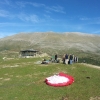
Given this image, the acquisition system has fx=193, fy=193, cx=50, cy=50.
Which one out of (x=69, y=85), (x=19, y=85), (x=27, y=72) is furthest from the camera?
(x=27, y=72)

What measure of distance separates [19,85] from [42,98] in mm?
7923

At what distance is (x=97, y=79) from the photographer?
32125 millimetres

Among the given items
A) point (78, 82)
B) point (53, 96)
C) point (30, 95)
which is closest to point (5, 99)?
point (30, 95)

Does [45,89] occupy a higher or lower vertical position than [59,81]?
lower

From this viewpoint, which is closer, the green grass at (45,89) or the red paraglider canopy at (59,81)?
the green grass at (45,89)

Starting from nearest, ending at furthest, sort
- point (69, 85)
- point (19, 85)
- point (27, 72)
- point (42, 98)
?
point (42, 98) → point (69, 85) → point (19, 85) → point (27, 72)

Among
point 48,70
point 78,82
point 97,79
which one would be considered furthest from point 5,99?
point 48,70

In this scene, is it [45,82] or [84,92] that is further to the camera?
[45,82]

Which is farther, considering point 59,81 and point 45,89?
point 59,81

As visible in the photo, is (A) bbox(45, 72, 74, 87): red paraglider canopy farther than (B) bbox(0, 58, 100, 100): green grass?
Yes

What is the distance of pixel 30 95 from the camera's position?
2617cm

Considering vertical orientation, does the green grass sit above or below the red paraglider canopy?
below

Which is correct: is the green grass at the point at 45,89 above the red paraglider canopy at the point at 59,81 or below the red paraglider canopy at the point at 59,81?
below

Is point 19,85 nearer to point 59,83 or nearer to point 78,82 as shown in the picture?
point 59,83
